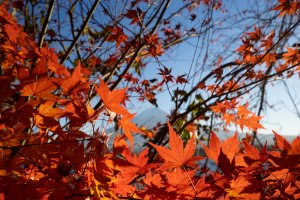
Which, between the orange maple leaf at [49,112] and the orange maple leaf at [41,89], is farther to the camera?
the orange maple leaf at [49,112]

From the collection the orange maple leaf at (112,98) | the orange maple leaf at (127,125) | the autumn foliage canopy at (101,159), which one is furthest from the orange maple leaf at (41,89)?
the orange maple leaf at (127,125)

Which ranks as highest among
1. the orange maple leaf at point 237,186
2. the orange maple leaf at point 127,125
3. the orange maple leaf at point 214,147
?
the orange maple leaf at point 127,125

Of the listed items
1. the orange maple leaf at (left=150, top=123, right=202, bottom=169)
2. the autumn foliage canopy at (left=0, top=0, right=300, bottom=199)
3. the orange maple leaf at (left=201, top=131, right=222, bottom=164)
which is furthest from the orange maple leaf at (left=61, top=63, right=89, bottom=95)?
the orange maple leaf at (left=201, top=131, right=222, bottom=164)

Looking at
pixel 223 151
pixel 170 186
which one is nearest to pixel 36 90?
pixel 170 186

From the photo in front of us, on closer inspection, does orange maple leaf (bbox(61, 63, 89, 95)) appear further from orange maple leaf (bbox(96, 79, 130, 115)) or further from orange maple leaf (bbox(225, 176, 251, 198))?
orange maple leaf (bbox(225, 176, 251, 198))

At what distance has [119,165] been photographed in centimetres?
129

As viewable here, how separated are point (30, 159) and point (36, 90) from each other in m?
0.36

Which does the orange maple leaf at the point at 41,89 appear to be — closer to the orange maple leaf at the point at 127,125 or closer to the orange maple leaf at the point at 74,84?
the orange maple leaf at the point at 74,84

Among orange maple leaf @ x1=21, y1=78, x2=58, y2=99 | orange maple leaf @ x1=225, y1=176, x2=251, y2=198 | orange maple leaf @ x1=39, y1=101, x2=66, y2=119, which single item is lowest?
orange maple leaf @ x1=225, y1=176, x2=251, y2=198

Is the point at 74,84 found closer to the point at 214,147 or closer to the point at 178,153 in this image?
the point at 178,153

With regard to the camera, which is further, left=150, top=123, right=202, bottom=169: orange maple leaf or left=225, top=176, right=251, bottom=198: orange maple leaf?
left=225, top=176, right=251, bottom=198: orange maple leaf

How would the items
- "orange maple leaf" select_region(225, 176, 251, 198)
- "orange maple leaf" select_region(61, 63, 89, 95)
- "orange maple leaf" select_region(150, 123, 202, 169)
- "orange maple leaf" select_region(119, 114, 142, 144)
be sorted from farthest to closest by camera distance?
"orange maple leaf" select_region(119, 114, 142, 144), "orange maple leaf" select_region(61, 63, 89, 95), "orange maple leaf" select_region(225, 176, 251, 198), "orange maple leaf" select_region(150, 123, 202, 169)

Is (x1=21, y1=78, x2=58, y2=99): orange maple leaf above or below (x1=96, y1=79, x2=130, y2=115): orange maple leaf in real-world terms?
above

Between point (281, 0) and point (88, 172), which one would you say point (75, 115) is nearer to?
point (88, 172)
